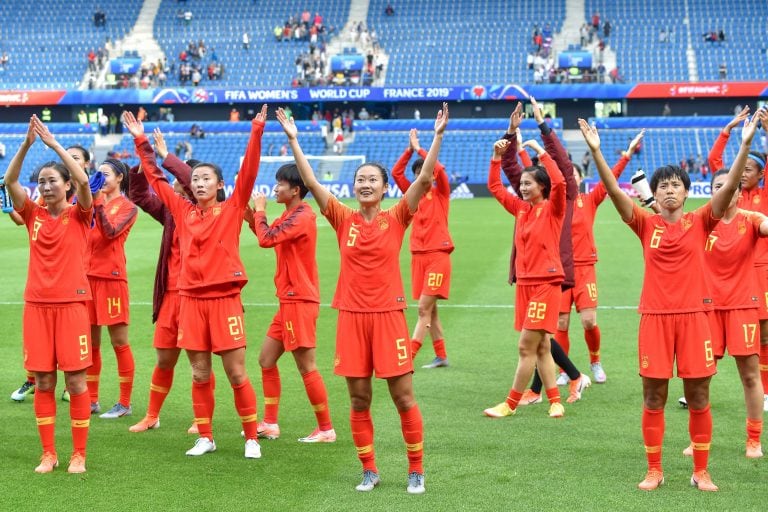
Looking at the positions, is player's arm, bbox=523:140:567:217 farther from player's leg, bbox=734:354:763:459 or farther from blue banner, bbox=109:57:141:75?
blue banner, bbox=109:57:141:75

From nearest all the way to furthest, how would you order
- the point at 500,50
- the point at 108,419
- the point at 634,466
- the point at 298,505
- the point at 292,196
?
the point at 298,505, the point at 634,466, the point at 292,196, the point at 108,419, the point at 500,50

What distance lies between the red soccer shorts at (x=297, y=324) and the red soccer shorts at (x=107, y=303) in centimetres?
156

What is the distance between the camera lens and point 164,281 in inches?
327

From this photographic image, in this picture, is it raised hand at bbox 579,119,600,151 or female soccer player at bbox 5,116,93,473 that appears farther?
female soccer player at bbox 5,116,93,473

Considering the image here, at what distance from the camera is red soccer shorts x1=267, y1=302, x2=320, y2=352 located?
810 cm

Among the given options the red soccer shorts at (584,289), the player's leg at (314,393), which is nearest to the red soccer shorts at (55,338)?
the player's leg at (314,393)

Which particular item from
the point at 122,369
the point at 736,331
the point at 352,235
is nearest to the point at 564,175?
the point at 736,331

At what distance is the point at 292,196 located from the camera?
26.5 ft

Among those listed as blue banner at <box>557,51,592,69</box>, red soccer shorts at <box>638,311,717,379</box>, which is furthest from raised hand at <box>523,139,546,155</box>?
blue banner at <box>557,51,592,69</box>

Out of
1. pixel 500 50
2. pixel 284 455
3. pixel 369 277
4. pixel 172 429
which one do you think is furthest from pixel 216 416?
pixel 500 50

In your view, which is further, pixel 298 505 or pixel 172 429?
pixel 172 429

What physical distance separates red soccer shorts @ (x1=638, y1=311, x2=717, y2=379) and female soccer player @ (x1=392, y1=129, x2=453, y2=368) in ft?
15.0

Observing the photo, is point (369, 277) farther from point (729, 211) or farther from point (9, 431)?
point (9, 431)

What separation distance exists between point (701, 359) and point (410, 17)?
5574 cm
